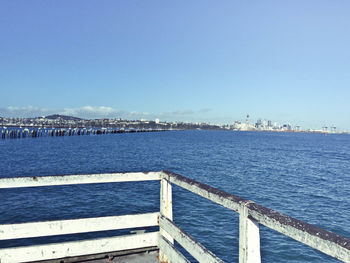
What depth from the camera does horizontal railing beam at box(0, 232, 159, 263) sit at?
389 cm

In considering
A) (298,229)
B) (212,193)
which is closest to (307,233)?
(298,229)

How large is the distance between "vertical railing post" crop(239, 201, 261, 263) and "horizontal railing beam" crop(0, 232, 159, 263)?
2384 millimetres

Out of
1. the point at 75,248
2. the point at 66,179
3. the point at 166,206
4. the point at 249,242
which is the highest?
the point at 66,179

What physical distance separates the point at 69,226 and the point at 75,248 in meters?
0.38

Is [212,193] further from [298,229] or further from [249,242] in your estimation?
[298,229]

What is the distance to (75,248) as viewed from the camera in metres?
4.18

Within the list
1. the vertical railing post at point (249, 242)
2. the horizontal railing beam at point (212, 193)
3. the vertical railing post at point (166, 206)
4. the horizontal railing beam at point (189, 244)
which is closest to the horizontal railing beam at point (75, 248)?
the vertical railing post at point (166, 206)

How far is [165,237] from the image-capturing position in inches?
170

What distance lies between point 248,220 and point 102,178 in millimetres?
2678

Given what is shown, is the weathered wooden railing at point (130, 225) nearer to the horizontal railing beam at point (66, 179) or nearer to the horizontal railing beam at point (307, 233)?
the horizontal railing beam at point (66, 179)

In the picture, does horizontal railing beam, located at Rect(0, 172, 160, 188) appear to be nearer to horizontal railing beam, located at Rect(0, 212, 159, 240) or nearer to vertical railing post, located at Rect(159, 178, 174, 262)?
vertical railing post, located at Rect(159, 178, 174, 262)

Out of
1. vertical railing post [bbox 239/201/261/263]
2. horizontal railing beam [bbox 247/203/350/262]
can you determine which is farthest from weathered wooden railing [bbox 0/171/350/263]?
horizontal railing beam [bbox 247/203/350/262]

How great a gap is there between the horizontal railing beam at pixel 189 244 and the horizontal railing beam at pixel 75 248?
1.64 ft

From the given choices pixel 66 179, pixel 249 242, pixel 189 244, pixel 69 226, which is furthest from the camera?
pixel 66 179
